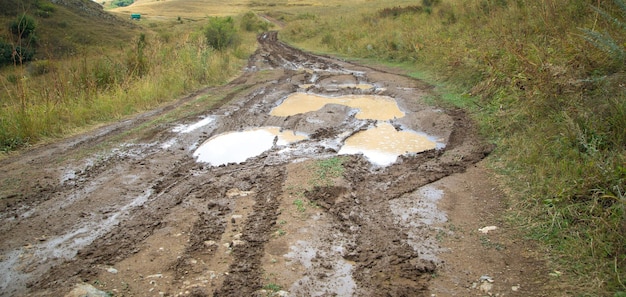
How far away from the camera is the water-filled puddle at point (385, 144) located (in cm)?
601

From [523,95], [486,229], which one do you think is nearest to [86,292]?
[486,229]

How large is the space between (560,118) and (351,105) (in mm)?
4424

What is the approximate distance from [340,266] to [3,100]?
7921 millimetres

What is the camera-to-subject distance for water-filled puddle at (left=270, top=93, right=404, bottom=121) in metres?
8.14

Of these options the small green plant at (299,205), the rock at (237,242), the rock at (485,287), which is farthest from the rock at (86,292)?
the rock at (485,287)

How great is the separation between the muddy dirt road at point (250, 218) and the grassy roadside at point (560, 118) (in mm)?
378

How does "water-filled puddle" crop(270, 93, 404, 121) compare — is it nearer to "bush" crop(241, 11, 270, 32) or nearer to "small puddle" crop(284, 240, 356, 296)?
"small puddle" crop(284, 240, 356, 296)

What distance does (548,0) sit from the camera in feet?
26.6

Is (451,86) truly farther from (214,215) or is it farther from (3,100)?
(3,100)

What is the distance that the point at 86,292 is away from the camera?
117 inches

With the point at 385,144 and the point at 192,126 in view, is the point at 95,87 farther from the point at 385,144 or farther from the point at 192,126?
the point at 385,144

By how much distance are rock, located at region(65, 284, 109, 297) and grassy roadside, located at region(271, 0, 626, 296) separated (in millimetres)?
3379

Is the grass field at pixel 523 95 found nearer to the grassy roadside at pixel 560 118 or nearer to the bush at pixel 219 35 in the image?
the grassy roadside at pixel 560 118

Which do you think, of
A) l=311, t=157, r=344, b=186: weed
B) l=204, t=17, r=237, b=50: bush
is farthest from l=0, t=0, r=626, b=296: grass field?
l=204, t=17, r=237, b=50: bush
